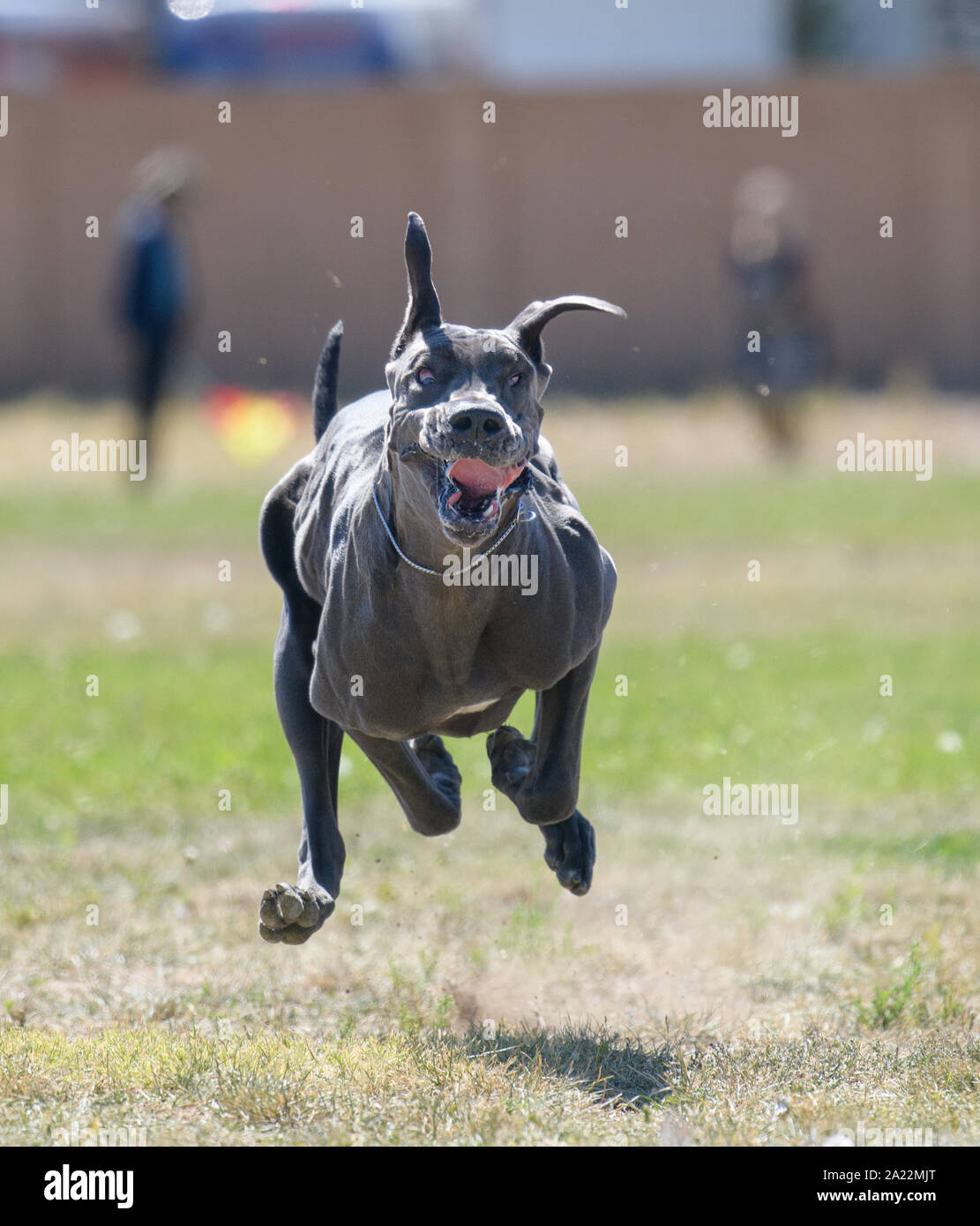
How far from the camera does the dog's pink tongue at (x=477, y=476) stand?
4293 mm

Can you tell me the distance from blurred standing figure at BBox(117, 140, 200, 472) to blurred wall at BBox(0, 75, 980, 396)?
429 centimetres

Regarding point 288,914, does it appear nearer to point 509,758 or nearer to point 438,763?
point 509,758

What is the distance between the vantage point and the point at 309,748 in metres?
5.57

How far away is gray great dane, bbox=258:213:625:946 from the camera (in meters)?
4.39

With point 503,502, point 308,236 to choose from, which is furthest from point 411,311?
point 308,236

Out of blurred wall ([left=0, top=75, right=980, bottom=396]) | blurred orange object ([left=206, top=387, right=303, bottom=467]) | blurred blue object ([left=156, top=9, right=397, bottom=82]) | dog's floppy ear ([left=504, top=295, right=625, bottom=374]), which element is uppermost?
blurred blue object ([left=156, top=9, right=397, bottom=82])

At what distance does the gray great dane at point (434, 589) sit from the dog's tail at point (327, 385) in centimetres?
20

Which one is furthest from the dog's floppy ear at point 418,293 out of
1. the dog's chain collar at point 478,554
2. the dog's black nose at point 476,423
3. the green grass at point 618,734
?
the green grass at point 618,734

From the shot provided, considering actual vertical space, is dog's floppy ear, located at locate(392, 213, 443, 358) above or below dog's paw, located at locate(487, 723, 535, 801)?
above

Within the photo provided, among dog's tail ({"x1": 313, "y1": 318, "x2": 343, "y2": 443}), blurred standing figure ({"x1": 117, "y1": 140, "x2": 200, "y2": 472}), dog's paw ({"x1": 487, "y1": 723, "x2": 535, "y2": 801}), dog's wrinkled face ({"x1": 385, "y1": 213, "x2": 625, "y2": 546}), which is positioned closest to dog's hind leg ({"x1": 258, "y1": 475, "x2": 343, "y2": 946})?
dog's tail ({"x1": 313, "y1": 318, "x2": 343, "y2": 443})

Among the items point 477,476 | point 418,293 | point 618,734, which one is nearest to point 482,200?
point 618,734

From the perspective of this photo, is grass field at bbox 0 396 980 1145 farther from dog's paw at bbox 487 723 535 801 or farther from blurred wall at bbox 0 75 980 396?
blurred wall at bbox 0 75 980 396

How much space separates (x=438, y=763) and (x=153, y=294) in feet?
38.4

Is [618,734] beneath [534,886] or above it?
above
